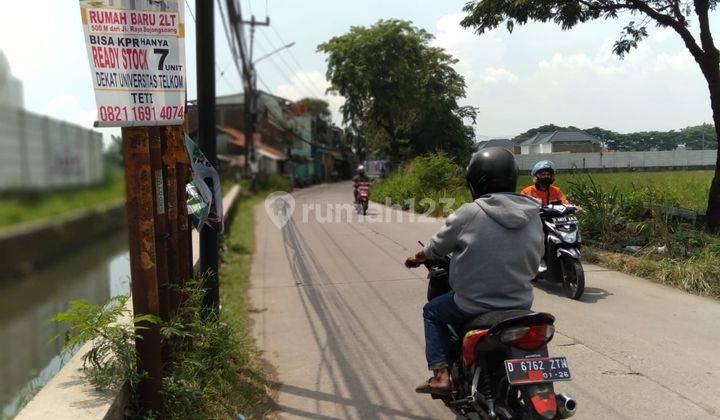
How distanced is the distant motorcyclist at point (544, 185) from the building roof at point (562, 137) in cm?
31

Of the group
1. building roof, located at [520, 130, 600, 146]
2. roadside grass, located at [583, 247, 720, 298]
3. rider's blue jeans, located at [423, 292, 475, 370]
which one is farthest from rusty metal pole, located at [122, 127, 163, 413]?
roadside grass, located at [583, 247, 720, 298]

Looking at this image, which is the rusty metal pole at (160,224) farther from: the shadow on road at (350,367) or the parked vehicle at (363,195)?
the parked vehicle at (363,195)

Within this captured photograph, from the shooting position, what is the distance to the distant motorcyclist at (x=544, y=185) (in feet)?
21.4

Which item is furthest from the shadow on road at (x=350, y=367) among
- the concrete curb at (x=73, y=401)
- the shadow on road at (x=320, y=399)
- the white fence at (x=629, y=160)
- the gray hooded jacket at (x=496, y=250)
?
the white fence at (x=629, y=160)

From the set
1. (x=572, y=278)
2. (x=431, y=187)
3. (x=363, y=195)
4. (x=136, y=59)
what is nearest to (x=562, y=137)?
(x=572, y=278)

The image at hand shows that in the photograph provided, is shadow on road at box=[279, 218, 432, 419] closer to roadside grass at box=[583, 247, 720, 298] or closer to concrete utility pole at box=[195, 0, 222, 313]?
concrete utility pole at box=[195, 0, 222, 313]

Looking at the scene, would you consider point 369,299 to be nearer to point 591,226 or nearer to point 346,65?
point 591,226

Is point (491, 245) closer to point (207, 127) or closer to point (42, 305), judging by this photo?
Answer: point (207, 127)

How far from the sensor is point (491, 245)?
8.82ft

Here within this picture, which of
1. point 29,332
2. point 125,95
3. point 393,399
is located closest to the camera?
point 125,95

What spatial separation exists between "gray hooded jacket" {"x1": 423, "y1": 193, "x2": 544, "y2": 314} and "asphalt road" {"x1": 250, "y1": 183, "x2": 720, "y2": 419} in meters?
1.12

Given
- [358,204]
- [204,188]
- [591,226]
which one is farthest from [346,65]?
[204,188]

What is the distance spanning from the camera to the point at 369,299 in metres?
6.52

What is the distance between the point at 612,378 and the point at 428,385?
166cm
